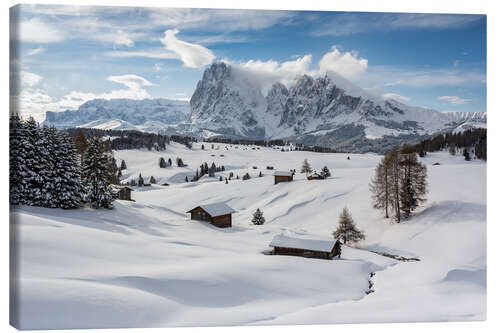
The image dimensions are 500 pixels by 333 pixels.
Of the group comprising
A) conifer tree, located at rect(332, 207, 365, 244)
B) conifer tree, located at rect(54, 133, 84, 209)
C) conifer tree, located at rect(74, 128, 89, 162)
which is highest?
conifer tree, located at rect(74, 128, 89, 162)

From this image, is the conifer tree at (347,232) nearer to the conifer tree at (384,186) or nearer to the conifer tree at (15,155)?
the conifer tree at (384,186)

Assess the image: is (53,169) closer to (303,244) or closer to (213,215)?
(213,215)

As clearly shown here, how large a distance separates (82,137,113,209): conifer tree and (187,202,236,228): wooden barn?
805cm

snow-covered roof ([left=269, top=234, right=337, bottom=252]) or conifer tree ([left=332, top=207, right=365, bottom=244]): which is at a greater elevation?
snow-covered roof ([left=269, top=234, right=337, bottom=252])

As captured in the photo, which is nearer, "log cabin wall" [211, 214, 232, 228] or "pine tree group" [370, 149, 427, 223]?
"pine tree group" [370, 149, 427, 223]

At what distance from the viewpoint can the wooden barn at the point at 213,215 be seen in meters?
31.0

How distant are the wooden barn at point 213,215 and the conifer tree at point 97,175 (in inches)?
317

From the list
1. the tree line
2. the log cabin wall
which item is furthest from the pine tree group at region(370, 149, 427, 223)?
the tree line

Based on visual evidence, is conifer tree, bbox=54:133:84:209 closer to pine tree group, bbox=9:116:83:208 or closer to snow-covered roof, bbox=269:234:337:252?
pine tree group, bbox=9:116:83:208

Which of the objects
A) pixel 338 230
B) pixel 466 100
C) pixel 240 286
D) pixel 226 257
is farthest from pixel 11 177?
pixel 338 230

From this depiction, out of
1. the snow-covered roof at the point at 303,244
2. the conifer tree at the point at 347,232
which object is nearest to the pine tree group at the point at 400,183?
the conifer tree at the point at 347,232

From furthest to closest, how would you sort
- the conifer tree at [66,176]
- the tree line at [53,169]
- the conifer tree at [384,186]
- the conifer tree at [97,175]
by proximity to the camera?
the conifer tree at [384,186] → the conifer tree at [97,175] → the conifer tree at [66,176] → the tree line at [53,169]

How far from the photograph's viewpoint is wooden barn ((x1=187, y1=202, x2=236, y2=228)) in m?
31.0
